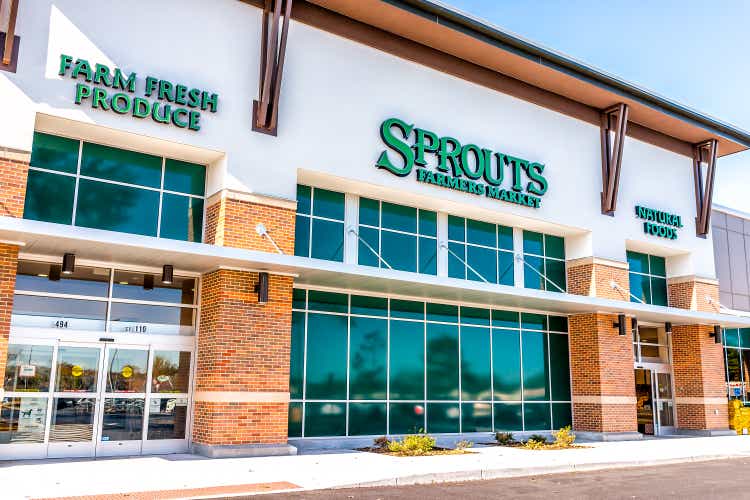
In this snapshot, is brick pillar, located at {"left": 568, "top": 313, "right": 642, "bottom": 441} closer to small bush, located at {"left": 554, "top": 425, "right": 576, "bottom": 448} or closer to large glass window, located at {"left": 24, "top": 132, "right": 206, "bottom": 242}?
small bush, located at {"left": 554, "top": 425, "right": 576, "bottom": 448}

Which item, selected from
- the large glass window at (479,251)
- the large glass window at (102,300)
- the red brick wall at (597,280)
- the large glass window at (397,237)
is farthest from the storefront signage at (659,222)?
the large glass window at (102,300)

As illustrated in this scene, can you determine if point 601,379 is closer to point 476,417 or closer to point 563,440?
point 563,440

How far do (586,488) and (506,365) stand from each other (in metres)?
8.92

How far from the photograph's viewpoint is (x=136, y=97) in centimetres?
1490

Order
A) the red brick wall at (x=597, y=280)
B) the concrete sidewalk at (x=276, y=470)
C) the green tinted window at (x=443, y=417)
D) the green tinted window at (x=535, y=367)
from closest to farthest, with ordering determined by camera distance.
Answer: the concrete sidewalk at (x=276, y=470), the green tinted window at (x=443, y=417), the green tinted window at (x=535, y=367), the red brick wall at (x=597, y=280)

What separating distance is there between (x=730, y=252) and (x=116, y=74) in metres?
24.2

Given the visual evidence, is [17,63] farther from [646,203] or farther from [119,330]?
[646,203]

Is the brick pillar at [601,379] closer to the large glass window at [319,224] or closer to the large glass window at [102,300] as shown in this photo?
the large glass window at [319,224]

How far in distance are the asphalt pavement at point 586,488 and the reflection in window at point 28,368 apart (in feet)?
21.2

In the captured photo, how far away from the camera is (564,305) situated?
20891 millimetres

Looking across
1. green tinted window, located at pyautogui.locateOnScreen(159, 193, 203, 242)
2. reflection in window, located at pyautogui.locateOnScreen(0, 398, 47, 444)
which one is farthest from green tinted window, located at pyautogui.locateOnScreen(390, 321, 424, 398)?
reflection in window, located at pyautogui.locateOnScreen(0, 398, 47, 444)

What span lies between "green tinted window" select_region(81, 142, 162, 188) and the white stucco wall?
1.05 metres

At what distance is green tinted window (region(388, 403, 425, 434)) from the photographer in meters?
18.7

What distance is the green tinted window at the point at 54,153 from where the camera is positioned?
47.9 feet
